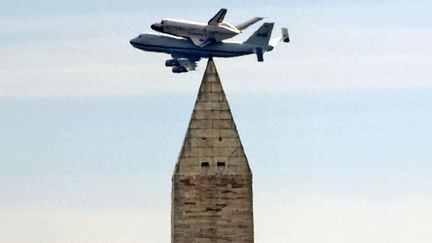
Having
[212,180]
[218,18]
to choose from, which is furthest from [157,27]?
[212,180]

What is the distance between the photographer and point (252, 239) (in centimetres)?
8619

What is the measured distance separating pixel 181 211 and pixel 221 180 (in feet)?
5.32

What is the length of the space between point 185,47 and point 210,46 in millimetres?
1049

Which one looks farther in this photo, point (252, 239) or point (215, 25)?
point (215, 25)

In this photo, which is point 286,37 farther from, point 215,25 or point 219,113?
point 219,113

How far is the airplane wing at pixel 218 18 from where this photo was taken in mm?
102625

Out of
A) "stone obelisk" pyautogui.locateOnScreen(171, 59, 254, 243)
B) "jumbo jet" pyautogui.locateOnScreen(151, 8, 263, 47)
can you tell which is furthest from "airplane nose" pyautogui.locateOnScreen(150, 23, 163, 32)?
"stone obelisk" pyautogui.locateOnScreen(171, 59, 254, 243)

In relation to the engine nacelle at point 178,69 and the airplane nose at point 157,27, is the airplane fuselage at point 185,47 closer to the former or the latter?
the airplane nose at point 157,27

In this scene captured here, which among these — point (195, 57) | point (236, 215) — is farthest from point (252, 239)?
point (195, 57)

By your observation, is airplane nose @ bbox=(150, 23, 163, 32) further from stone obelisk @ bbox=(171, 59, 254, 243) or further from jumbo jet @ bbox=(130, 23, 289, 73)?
stone obelisk @ bbox=(171, 59, 254, 243)

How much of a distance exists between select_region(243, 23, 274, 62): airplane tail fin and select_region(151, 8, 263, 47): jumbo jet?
547mm

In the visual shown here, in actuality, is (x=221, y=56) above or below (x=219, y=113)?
above

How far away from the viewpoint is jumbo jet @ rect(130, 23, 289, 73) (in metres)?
98.2

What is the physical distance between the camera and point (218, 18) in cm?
10306
